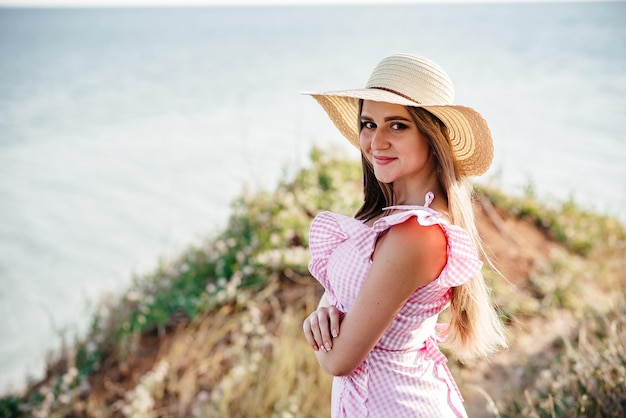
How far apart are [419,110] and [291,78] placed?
23.0 meters

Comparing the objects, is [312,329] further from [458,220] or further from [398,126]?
[398,126]

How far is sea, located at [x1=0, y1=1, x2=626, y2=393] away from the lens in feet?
25.8

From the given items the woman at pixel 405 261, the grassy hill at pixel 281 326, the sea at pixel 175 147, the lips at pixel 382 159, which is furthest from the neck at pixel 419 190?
the sea at pixel 175 147

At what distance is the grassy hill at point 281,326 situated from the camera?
3977 mm

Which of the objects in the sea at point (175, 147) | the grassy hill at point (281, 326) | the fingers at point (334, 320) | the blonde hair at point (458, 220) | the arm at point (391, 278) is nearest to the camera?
the arm at point (391, 278)

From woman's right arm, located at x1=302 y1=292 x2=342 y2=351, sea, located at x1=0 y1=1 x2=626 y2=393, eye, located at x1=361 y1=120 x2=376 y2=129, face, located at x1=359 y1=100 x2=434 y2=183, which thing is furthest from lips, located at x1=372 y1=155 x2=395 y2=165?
sea, located at x1=0 y1=1 x2=626 y2=393

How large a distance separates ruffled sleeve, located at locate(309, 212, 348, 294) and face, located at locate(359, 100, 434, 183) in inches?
8.5

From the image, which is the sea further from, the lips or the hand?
the lips

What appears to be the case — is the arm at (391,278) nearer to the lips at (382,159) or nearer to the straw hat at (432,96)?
the lips at (382,159)

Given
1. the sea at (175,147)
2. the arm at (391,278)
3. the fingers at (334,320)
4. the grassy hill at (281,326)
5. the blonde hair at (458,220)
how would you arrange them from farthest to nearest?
the sea at (175,147), the grassy hill at (281,326), the blonde hair at (458,220), the fingers at (334,320), the arm at (391,278)

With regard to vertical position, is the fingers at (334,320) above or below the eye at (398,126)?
below

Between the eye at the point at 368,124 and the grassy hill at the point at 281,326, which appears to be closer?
the eye at the point at 368,124

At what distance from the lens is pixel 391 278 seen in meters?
1.60

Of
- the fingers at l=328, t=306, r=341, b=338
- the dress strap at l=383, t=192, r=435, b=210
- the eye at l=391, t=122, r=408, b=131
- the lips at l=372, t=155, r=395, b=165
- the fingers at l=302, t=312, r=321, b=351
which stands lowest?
the fingers at l=302, t=312, r=321, b=351
